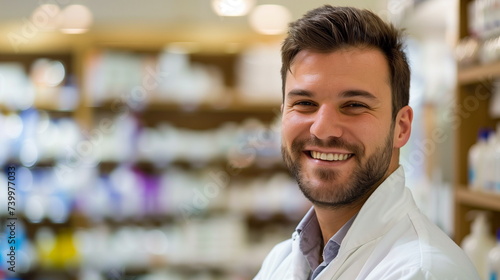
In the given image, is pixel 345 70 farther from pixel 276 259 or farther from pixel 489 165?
pixel 489 165

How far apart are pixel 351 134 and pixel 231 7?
3.41 meters

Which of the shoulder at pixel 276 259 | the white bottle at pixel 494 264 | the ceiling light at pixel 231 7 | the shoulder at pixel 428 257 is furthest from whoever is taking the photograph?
the ceiling light at pixel 231 7

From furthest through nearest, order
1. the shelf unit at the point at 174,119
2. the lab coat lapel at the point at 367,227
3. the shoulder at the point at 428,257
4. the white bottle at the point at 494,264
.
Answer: the shelf unit at the point at 174,119 → the white bottle at the point at 494,264 → the lab coat lapel at the point at 367,227 → the shoulder at the point at 428,257

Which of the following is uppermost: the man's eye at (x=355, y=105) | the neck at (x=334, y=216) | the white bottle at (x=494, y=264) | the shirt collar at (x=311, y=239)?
the man's eye at (x=355, y=105)

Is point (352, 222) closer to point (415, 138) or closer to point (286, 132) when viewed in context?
point (286, 132)

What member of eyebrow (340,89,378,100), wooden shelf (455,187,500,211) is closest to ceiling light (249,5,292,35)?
wooden shelf (455,187,500,211)

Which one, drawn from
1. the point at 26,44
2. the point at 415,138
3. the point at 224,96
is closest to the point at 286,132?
the point at 415,138

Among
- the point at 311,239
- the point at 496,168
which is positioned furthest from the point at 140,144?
the point at 311,239

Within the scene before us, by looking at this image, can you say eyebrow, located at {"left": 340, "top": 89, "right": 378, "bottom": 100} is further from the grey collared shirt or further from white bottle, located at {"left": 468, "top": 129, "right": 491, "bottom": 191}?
white bottle, located at {"left": 468, "top": 129, "right": 491, "bottom": 191}

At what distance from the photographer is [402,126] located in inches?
56.1

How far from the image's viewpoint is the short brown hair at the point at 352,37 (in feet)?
4.25

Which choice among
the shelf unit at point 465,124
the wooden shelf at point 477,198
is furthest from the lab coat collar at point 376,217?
the shelf unit at point 465,124

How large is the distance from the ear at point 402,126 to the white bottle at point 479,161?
95 centimetres

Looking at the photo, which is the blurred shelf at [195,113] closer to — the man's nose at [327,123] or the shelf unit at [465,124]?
the shelf unit at [465,124]
